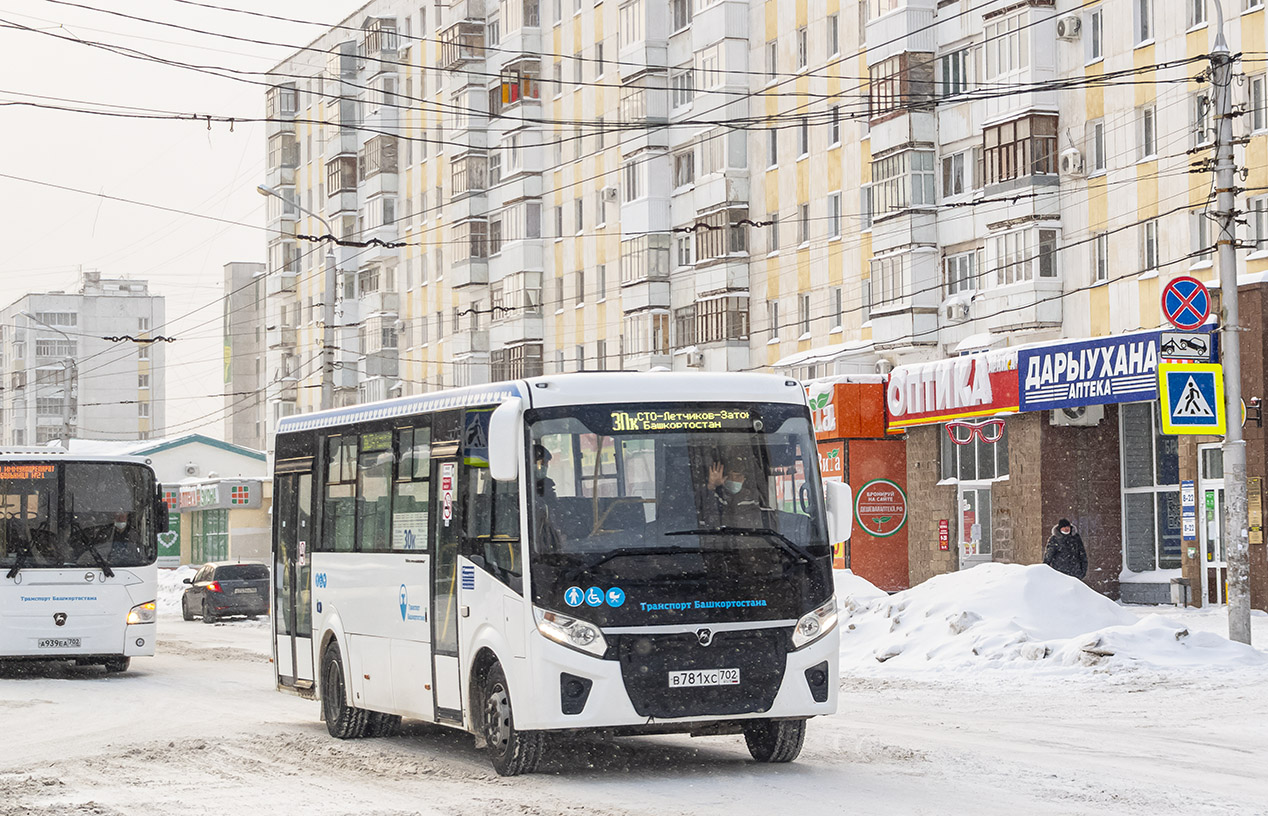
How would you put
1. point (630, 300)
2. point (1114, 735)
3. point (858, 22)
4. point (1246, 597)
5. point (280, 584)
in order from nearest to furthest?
point (1114, 735) → point (280, 584) → point (1246, 597) → point (858, 22) → point (630, 300)

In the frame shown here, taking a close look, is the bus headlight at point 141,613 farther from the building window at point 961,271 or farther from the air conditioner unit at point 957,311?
the building window at point 961,271

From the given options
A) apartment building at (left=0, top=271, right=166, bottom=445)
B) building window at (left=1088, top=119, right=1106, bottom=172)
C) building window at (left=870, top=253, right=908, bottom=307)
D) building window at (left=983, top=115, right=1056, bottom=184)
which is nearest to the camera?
building window at (left=1088, top=119, right=1106, bottom=172)

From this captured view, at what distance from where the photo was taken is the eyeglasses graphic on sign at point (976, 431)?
120 feet

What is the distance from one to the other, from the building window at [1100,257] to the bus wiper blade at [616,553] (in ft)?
99.9

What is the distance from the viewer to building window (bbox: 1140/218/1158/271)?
128ft

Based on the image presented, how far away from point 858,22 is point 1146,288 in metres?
13.1

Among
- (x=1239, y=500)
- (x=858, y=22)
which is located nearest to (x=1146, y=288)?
(x=858, y=22)

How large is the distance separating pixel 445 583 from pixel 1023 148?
31.3 metres

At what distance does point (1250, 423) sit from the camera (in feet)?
102

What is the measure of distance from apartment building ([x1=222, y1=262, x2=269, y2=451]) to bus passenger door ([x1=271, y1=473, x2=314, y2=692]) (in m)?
94.0

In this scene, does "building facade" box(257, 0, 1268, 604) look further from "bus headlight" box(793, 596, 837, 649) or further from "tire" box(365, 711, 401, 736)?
"bus headlight" box(793, 596, 837, 649)

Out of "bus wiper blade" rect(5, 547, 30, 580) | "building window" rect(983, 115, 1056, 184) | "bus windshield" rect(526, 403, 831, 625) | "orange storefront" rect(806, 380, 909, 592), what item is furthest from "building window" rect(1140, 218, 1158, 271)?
"bus windshield" rect(526, 403, 831, 625)

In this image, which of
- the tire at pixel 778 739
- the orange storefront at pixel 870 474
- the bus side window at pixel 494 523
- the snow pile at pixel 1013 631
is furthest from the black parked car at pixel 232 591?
the tire at pixel 778 739

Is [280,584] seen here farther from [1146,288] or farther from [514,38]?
[514,38]
